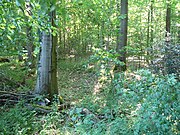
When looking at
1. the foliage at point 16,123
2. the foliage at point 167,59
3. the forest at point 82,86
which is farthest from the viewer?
the foliage at point 167,59

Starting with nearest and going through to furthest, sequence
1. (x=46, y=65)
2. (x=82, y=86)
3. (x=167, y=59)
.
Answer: (x=167, y=59) → (x=46, y=65) → (x=82, y=86)

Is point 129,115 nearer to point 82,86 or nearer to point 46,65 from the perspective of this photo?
point 46,65

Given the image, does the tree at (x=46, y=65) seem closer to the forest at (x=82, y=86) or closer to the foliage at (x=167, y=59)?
the forest at (x=82, y=86)

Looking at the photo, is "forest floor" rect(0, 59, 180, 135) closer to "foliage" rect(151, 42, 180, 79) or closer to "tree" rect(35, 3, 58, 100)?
"foliage" rect(151, 42, 180, 79)

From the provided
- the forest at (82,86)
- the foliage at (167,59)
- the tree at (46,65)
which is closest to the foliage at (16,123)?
the forest at (82,86)

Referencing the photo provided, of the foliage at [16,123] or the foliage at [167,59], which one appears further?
the foliage at [167,59]

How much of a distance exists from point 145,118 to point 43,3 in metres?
2.02

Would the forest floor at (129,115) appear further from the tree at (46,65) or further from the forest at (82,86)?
the tree at (46,65)

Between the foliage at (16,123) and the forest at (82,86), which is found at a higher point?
the forest at (82,86)

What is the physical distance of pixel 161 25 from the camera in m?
17.5

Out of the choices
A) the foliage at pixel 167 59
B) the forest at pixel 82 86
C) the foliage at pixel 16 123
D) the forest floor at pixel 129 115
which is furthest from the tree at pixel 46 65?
the foliage at pixel 167 59

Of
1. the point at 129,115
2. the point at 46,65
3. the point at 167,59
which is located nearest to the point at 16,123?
the point at 129,115

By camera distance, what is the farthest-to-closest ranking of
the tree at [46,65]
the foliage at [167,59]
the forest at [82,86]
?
1. the tree at [46,65]
2. the foliage at [167,59]
3. the forest at [82,86]

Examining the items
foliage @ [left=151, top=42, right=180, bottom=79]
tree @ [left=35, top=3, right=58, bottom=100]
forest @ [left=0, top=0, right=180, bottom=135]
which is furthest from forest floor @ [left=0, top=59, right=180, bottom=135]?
tree @ [left=35, top=3, right=58, bottom=100]
